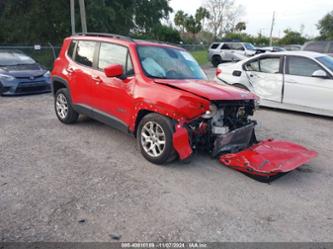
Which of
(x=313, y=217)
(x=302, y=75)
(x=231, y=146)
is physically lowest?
(x=313, y=217)

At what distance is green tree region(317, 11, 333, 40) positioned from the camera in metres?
52.6

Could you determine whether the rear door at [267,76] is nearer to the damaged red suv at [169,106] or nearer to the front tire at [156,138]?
the damaged red suv at [169,106]

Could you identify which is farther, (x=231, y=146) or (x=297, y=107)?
(x=297, y=107)

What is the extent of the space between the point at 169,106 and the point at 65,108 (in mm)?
3048

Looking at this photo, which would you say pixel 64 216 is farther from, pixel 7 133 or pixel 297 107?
pixel 297 107

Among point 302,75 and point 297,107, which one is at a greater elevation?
point 302,75

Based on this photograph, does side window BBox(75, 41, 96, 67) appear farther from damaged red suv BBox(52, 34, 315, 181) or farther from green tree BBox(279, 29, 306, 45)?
green tree BBox(279, 29, 306, 45)

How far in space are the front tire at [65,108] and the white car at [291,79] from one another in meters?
4.60

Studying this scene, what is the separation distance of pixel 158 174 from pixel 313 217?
193 cm

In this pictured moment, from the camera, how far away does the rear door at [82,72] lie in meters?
5.26

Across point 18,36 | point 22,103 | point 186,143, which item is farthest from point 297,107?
point 18,36

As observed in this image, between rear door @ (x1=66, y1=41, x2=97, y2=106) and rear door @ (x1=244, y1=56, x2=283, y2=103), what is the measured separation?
15.1ft

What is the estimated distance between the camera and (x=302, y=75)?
7203 millimetres

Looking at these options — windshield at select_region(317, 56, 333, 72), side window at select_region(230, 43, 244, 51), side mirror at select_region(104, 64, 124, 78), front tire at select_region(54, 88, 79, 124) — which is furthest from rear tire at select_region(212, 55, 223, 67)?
side mirror at select_region(104, 64, 124, 78)
